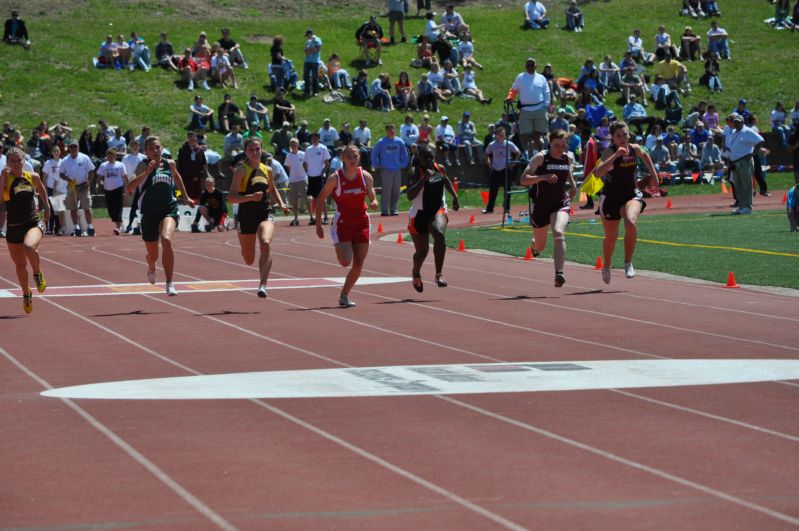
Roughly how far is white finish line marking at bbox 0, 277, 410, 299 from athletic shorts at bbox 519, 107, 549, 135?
11.7m

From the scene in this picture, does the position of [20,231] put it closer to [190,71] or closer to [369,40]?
[190,71]

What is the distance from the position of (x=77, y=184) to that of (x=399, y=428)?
22.1 meters

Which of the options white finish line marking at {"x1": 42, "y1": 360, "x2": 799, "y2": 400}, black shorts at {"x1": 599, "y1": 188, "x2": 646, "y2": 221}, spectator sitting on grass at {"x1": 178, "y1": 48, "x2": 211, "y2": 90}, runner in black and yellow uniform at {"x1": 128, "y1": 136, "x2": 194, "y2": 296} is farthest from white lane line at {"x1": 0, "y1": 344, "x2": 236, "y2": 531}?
spectator sitting on grass at {"x1": 178, "y1": 48, "x2": 211, "y2": 90}

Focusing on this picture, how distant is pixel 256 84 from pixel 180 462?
116ft

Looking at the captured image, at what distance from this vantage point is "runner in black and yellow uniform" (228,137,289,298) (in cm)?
1694

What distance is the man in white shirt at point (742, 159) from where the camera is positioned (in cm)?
→ 2964

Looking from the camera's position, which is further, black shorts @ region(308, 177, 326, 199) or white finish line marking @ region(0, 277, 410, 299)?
black shorts @ region(308, 177, 326, 199)

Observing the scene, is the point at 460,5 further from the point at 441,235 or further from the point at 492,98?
the point at 441,235

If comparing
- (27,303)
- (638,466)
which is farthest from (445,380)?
(27,303)

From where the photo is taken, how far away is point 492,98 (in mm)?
45906

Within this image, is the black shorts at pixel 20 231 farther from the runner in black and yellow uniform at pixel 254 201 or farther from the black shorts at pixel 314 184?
the black shorts at pixel 314 184

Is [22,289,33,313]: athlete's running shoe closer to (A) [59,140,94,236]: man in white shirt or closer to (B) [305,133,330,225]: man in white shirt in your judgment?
(A) [59,140,94,236]: man in white shirt

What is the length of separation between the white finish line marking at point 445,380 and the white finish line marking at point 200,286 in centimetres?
747

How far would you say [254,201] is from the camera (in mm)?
17031
